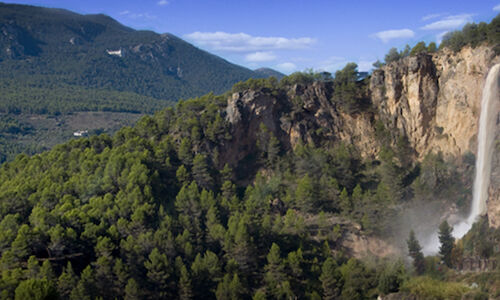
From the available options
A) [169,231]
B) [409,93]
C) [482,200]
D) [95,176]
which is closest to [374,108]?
[409,93]

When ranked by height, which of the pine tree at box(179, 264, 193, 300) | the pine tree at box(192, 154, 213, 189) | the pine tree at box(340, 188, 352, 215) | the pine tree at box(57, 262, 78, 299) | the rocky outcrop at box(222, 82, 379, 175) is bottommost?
the pine tree at box(179, 264, 193, 300)

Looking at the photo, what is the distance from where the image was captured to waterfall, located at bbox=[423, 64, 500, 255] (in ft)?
168

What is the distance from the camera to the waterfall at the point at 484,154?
51.1 m

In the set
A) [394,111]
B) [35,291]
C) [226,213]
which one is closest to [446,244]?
[394,111]

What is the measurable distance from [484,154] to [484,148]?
698 millimetres

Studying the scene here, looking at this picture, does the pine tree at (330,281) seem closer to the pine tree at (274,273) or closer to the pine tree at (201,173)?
the pine tree at (274,273)

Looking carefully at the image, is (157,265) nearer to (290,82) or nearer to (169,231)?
(169,231)

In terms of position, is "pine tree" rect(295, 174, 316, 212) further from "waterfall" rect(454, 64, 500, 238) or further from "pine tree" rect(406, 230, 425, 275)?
"waterfall" rect(454, 64, 500, 238)

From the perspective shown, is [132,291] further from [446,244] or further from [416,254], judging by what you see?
[446,244]

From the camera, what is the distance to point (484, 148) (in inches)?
2082

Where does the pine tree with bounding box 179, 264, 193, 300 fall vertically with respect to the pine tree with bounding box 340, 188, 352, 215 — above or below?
below

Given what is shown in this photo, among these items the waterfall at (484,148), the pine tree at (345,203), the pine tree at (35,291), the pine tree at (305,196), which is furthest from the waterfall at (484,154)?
the pine tree at (35,291)

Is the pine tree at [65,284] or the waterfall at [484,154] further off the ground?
the waterfall at [484,154]

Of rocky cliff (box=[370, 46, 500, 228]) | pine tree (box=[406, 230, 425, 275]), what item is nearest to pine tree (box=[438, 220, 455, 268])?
pine tree (box=[406, 230, 425, 275])
